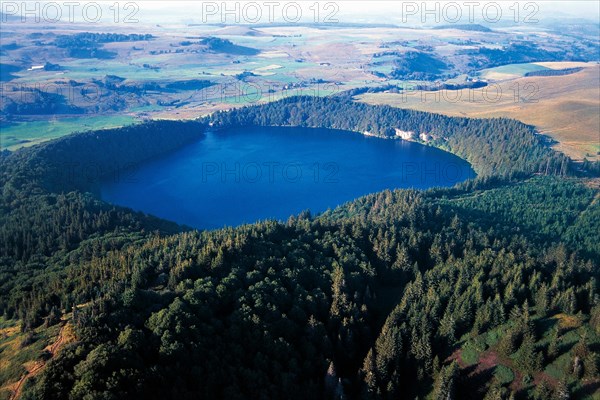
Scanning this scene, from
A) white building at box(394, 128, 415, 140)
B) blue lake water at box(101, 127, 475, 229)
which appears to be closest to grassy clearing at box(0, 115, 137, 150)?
blue lake water at box(101, 127, 475, 229)

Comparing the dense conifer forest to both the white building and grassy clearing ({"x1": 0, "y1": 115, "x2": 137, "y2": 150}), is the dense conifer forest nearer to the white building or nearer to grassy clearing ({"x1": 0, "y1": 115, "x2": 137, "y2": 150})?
grassy clearing ({"x1": 0, "y1": 115, "x2": 137, "y2": 150})

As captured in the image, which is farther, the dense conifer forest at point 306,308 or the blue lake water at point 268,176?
the blue lake water at point 268,176

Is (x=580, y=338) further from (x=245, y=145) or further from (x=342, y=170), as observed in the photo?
(x=245, y=145)

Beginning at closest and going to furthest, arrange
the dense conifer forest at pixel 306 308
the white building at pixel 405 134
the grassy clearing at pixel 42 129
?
the dense conifer forest at pixel 306 308, the grassy clearing at pixel 42 129, the white building at pixel 405 134

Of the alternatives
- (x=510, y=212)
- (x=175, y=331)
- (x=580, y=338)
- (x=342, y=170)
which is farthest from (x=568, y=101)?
(x=175, y=331)

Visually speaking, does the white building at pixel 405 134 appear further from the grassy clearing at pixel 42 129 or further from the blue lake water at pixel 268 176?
the grassy clearing at pixel 42 129

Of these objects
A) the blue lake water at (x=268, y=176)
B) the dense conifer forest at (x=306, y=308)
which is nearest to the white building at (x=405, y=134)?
the blue lake water at (x=268, y=176)
